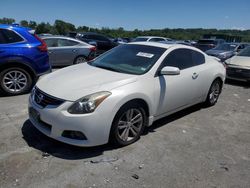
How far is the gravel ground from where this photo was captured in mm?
2920

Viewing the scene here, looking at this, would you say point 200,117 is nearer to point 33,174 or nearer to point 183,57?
point 183,57

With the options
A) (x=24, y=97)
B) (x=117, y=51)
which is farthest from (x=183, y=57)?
(x=24, y=97)

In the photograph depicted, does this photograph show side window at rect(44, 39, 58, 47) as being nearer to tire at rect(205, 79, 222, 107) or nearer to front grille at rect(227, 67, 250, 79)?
tire at rect(205, 79, 222, 107)

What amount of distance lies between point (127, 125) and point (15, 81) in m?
3.60

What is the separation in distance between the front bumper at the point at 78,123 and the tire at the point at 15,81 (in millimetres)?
2949

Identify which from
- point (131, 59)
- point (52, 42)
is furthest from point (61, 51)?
point (131, 59)

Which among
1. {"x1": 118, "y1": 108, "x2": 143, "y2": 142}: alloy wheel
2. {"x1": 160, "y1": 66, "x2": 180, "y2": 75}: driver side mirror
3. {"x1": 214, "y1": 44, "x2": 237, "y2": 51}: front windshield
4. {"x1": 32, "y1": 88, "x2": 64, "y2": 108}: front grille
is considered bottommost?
{"x1": 118, "y1": 108, "x2": 143, "y2": 142}: alloy wheel

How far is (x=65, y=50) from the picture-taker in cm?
987

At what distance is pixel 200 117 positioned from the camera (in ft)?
17.0

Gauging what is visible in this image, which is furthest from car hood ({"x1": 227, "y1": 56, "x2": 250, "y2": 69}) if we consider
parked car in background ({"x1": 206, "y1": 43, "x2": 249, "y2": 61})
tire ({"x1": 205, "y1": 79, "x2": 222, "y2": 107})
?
tire ({"x1": 205, "y1": 79, "x2": 222, "y2": 107})

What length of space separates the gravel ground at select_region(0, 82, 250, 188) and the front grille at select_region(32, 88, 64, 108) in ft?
2.05

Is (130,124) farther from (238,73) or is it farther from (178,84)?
(238,73)

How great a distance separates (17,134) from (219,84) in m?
4.56

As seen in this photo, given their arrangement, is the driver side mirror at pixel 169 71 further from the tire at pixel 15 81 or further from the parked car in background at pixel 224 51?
the parked car in background at pixel 224 51
